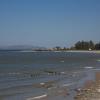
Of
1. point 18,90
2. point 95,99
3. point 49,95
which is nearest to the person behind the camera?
point 95,99

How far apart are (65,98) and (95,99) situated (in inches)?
74.7

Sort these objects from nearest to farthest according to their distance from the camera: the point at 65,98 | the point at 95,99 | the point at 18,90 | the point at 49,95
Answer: the point at 95,99, the point at 65,98, the point at 49,95, the point at 18,90

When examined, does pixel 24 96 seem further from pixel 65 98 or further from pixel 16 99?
pixel 65 98

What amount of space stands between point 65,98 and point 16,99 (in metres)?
2.71

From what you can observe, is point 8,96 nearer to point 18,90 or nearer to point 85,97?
point 18,90

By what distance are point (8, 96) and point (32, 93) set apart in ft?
6.04

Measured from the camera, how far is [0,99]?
1858 cm

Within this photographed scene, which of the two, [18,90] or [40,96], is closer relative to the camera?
[40,96]

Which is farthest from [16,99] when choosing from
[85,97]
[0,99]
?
[85,97]

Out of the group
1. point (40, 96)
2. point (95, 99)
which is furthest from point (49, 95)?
point (95, 99)

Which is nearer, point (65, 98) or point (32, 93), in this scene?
point (65, 98)

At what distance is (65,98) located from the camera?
18750 millimetres

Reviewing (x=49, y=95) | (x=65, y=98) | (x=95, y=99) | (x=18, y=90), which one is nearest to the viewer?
(x=95, y=99)

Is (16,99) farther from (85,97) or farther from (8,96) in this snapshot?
(85,97)
